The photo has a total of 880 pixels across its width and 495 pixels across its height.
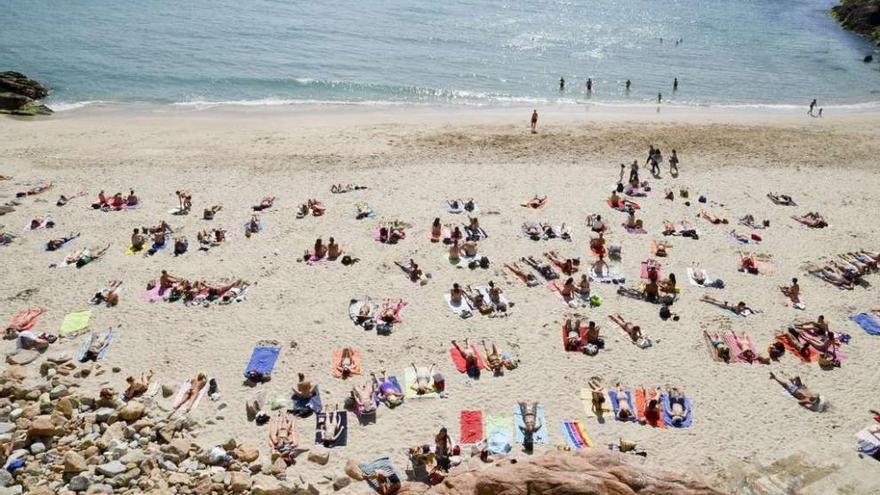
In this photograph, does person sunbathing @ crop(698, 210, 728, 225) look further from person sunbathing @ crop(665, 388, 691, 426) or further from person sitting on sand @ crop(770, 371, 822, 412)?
person sunbathing @ crop(665, 388, 691, 426)

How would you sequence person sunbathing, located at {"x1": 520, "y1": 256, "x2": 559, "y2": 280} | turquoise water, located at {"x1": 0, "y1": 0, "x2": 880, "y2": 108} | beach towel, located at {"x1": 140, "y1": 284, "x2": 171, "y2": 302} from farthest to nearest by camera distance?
turquoise water, located at {"x1": 0, "y1": 0, "x2": 880, "y2": 108}
person sunbathing, located at {"x1": 520, "y1": 256, "x2": 559, "y2": 280}
beach towel, located at {"x1": 140, "y1": 284, "x2": 171, "y2": 302}

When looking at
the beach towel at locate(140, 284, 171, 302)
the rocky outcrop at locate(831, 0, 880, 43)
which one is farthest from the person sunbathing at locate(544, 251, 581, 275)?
the rocky outcrop at locate(831, 0, 880, 43)

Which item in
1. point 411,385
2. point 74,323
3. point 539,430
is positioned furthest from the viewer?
point 74,323

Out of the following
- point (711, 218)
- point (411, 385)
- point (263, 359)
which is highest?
point (711, 218)

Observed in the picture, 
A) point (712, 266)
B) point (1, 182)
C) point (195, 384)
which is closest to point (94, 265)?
point (195, 384)

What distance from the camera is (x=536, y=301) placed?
18.6m

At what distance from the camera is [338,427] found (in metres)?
13.7

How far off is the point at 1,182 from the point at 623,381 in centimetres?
2490

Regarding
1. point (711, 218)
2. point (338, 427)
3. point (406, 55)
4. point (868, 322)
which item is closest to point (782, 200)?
point (711, 218)

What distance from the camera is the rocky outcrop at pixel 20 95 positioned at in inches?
1412

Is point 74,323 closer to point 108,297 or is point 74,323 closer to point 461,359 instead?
point 108,297

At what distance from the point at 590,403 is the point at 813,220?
14808 millimetres

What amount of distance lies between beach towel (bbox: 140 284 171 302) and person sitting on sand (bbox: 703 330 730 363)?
15202 mm

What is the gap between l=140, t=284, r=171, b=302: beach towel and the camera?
59.3 feet
